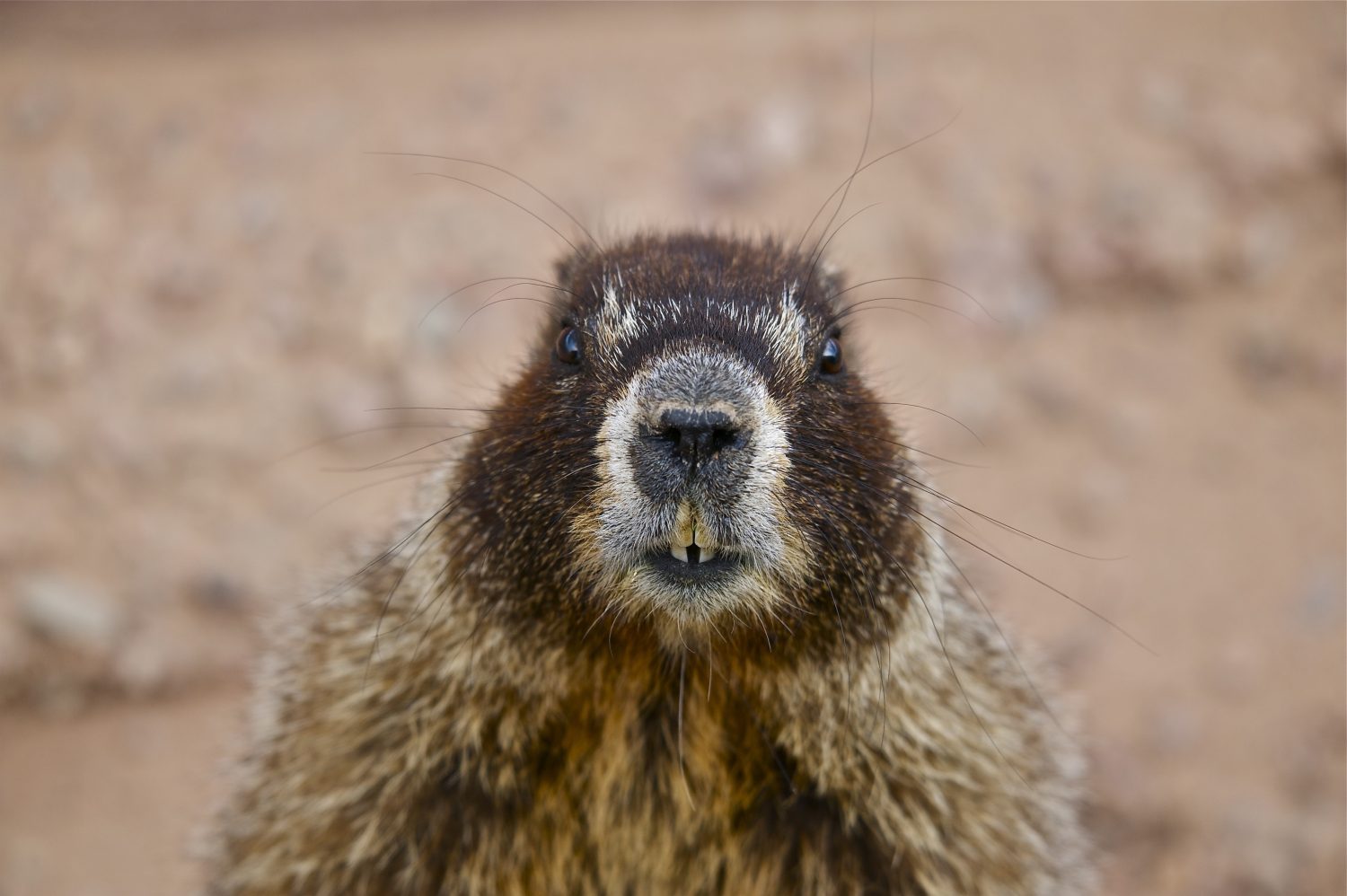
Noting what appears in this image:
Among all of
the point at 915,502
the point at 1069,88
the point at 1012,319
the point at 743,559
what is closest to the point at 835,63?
the point at 1069,88

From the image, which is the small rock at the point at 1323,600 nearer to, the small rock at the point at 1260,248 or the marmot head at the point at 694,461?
the small rock at the point at 1260,248

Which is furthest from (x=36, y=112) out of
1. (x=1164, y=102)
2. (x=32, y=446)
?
(x=1164, y=102)

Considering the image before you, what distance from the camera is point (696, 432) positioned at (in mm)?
2787

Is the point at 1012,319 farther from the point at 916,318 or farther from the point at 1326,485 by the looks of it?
the point at 1326,485

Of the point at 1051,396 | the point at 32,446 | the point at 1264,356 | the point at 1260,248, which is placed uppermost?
the point at 1260,248

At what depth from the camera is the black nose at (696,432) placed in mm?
2779

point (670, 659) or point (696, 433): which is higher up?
point (696, 433)

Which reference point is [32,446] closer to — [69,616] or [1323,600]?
[69,616]

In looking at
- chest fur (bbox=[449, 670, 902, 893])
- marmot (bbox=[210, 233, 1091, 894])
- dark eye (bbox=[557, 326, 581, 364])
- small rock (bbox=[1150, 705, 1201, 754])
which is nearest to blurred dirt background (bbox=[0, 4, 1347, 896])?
small rock (bbox=[1150, 705, 1201, 754])

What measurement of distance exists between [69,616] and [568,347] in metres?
3.87

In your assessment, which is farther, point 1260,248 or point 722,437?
point 1260,248

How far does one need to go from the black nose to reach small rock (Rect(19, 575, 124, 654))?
4.33 meters

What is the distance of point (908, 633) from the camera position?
3473mm

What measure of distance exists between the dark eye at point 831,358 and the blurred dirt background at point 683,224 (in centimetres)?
247
